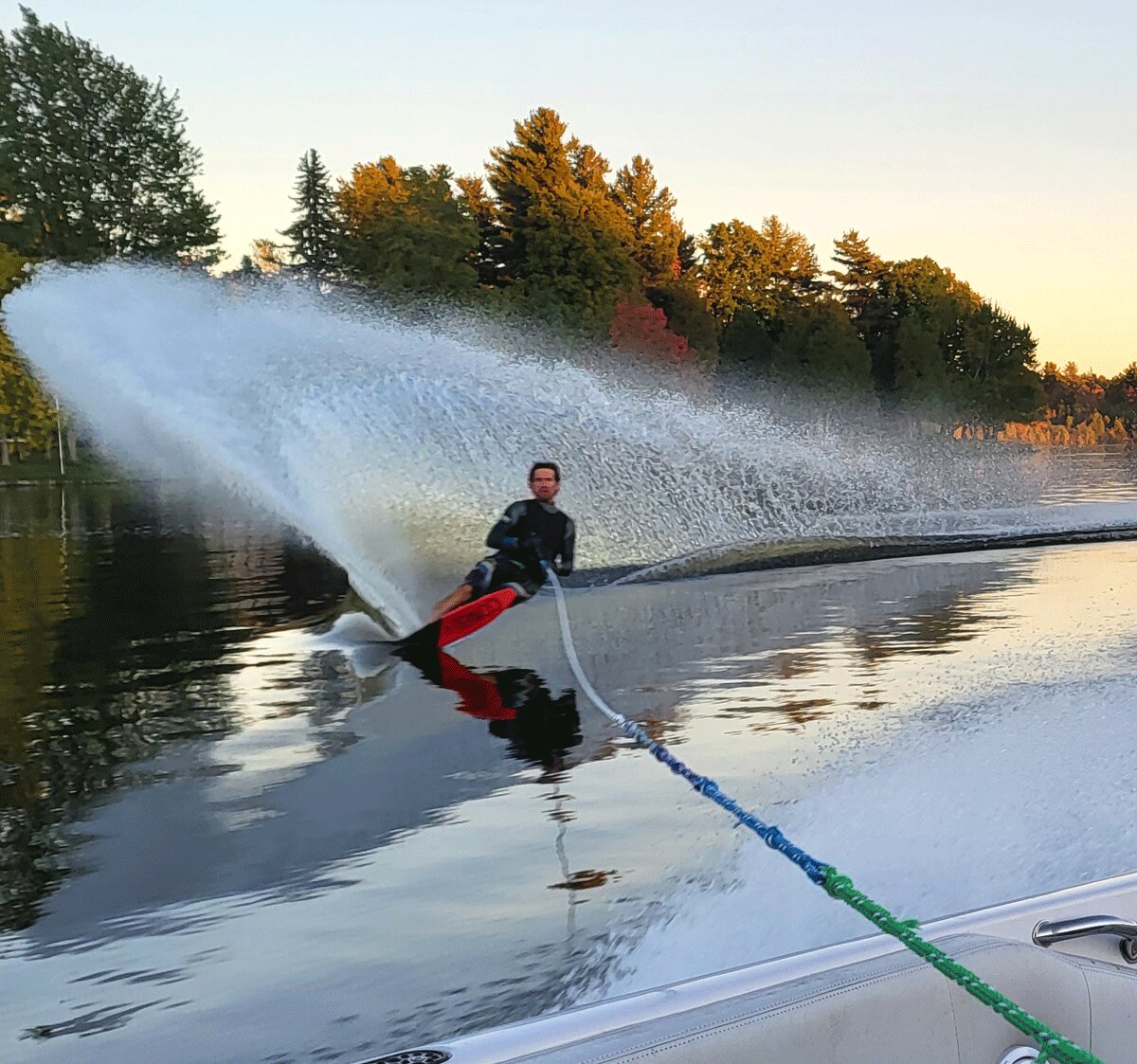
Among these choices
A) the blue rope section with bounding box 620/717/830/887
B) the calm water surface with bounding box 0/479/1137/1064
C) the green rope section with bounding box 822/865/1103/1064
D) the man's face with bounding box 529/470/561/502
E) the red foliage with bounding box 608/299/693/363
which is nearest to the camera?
the green rope section with bounding box 822/865/1103/1064

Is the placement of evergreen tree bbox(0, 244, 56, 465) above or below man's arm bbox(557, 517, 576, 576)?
above

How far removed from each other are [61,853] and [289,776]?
125 cm

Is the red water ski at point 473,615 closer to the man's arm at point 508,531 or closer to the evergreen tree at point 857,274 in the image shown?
the man's arm at point 508,531

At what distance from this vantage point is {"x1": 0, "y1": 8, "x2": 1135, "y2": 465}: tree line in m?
51.6

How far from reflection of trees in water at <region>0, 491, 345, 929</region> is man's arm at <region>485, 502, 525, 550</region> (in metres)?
2.08

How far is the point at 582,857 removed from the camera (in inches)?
185

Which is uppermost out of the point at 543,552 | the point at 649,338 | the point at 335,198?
the point at 335,198

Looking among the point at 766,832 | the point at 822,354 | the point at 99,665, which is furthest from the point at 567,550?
the point at 822,354

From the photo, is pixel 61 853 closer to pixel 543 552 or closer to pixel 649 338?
pixel 543 552

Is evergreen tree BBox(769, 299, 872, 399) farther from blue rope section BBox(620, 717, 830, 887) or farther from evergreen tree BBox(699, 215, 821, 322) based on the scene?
blue rope section BBox(620, 717, 830, 887)

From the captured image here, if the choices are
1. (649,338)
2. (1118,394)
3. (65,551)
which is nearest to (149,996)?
(65,551)

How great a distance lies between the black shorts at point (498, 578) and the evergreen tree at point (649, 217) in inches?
2203

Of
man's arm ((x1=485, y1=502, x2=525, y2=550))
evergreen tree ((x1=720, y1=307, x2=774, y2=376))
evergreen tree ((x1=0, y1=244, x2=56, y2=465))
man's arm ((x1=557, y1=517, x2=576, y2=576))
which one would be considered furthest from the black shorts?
evergreen tree ((x1=720, y1=307, x2=774, y2=376))

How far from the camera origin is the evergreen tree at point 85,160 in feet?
170
